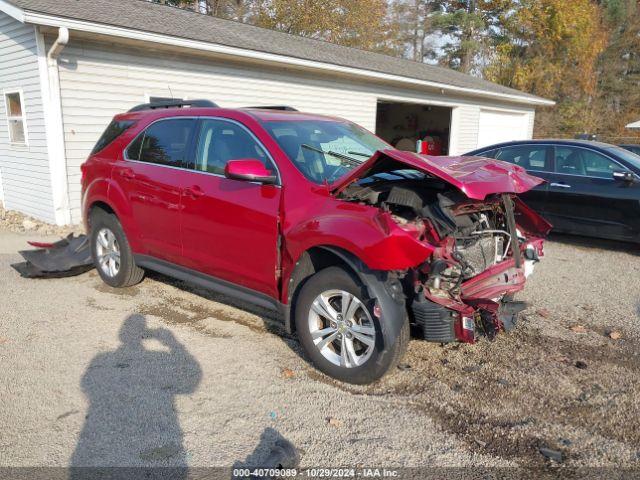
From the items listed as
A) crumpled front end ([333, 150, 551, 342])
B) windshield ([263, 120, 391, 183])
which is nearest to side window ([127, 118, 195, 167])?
windshield ([263, 120, 391, 183])

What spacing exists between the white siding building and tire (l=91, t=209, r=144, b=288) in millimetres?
3722

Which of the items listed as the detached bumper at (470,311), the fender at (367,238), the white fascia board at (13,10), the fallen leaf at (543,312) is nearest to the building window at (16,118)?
the white fascia board at (13,10)

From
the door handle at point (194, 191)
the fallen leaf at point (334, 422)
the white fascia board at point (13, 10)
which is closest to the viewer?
the fallen leaf at point (334, 422)

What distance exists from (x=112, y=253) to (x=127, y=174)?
100 cm

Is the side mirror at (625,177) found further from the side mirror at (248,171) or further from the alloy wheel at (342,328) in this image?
the side mirror at (248,171)

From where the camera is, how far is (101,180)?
18.2ft

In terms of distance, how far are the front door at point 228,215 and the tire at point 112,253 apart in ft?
3.75

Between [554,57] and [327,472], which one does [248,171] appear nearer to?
[327,472]

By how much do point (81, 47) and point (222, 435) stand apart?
7.95 meters

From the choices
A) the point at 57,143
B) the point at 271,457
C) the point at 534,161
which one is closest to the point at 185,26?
the point at 57,143

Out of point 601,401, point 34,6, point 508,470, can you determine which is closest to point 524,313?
point 601,401

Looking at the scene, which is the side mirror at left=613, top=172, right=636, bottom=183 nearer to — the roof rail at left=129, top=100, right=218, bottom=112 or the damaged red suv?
the damaged red suv

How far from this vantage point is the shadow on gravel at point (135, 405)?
2.78 m

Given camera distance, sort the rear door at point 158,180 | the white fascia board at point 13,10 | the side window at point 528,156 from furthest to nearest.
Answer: the side window at point 528,156, the white fascia board at point 13,10, the rear door at point 158,180
